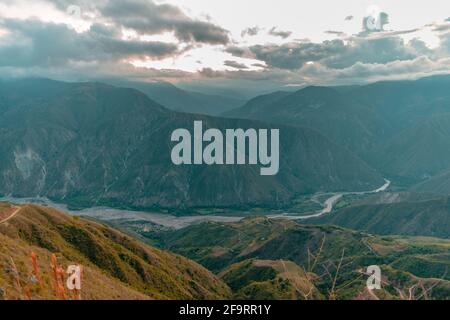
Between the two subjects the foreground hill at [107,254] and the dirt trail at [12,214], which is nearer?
the foreground hill at [107,254]

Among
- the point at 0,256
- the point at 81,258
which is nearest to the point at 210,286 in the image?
the point at 81,258

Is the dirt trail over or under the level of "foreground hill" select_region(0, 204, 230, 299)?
over

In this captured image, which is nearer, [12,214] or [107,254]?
[12,214]

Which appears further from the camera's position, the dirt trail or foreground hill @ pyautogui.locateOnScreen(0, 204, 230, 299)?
the dirt trail

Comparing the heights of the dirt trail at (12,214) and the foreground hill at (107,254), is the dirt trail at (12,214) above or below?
above

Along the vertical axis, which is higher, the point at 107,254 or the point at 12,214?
the point at 12,214
